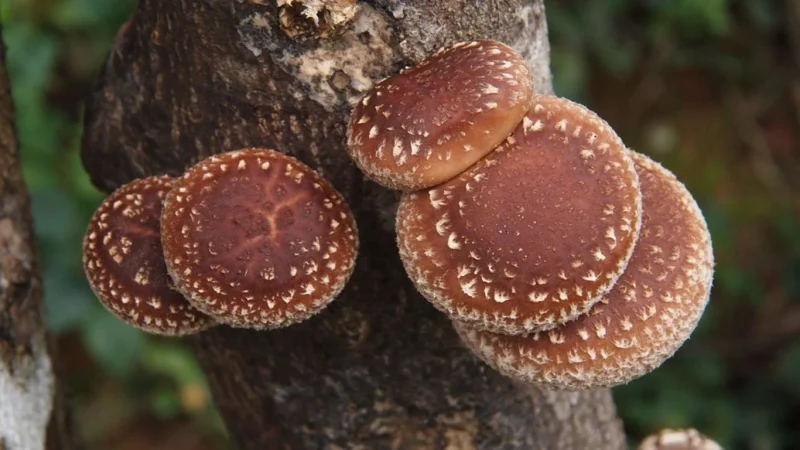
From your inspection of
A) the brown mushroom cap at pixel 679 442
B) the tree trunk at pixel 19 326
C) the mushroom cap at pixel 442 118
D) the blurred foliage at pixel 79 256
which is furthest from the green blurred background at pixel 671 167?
the mushroom cap at pixel 442 118

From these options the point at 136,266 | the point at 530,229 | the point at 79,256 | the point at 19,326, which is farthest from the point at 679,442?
the point at 79,256

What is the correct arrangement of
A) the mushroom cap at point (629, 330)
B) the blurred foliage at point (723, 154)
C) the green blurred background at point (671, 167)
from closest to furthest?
the mushroom cap at point (629, 330) < the green blurred background at point (671, 167) < the blurred foliage at point (723, 154)

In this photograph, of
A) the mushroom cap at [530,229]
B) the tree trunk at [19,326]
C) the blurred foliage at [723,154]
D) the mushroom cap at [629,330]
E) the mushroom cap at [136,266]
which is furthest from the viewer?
the blurred foliage at [723,154]

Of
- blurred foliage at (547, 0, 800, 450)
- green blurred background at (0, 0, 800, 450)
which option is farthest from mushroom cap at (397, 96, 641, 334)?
blurred foliage at (547, 0, 800, 450)

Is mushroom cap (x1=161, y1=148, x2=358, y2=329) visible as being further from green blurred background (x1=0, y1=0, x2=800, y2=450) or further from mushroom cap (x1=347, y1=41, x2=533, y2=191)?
green blurred background (x1=0, y1=0, x2=800, y2=450)

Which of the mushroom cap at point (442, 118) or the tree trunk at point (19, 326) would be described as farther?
the tree trunk at point (19, 326)

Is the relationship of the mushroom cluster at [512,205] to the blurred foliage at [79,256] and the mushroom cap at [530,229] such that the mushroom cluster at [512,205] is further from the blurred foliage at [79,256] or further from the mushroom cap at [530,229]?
the blurred foliage at [79,256]

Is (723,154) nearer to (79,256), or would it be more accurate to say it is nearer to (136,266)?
(79,256)
